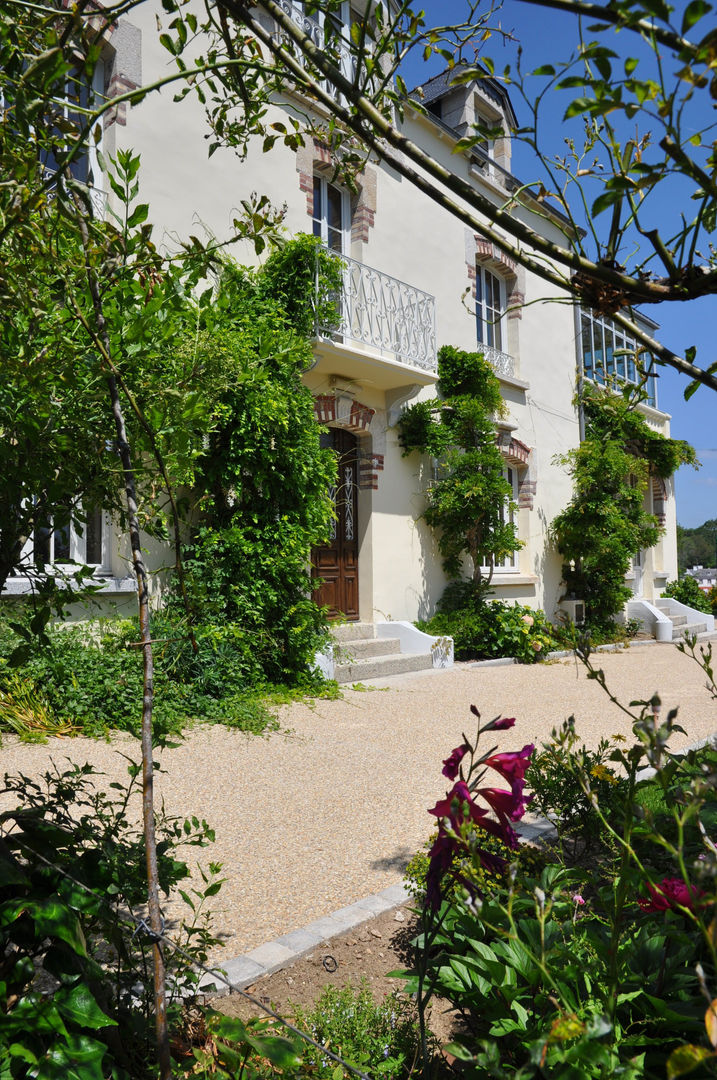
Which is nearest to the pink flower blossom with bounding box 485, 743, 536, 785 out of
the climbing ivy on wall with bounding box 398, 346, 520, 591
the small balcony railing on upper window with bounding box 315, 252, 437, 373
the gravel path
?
the gravel path

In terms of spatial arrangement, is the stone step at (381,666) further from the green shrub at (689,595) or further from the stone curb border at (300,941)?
the green shrub at (689,595)

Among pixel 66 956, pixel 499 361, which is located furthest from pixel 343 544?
pixel 66 956

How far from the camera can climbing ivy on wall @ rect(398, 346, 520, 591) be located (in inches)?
375

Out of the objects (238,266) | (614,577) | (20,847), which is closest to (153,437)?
(20,847)

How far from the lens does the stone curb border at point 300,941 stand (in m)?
2.19

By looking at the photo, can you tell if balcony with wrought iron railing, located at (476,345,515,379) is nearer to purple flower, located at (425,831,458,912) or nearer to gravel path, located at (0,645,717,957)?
gravel path, located at (0,645,717,957)

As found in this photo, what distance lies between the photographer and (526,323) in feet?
41.2

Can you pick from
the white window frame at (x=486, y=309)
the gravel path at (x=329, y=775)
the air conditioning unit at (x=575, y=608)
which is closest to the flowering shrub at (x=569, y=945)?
the gravel path at (x=329, y=775)

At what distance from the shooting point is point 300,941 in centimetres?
240

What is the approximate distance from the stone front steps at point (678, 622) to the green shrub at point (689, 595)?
0.49 metres

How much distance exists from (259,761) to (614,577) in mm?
9213

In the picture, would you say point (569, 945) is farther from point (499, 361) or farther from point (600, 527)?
point (600, 527)

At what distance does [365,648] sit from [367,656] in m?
0.09

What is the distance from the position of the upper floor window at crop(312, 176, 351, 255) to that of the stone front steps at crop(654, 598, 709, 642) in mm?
9193
